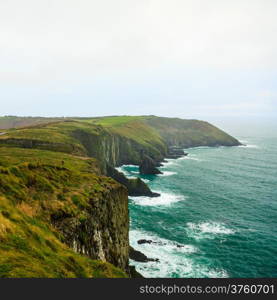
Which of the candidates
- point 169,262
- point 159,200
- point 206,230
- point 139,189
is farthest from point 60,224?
point 139,189

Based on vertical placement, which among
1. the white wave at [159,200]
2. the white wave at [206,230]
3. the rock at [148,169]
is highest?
the rock at [148,169]

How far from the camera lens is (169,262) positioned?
1635 inches

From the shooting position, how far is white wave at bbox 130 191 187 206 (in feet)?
230

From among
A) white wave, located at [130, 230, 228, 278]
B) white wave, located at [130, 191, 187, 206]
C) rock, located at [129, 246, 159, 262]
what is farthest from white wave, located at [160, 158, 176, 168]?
rock, located at [129, 246, 159, 262]

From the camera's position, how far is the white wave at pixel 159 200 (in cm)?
→ 7012

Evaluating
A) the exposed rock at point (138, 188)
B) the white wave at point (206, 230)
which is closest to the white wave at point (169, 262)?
the white wave at point (206, 230)

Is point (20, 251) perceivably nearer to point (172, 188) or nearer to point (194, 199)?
point (194, 199)

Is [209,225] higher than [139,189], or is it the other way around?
[139,189]

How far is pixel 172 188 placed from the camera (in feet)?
285

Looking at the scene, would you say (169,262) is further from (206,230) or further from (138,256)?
(206,230)

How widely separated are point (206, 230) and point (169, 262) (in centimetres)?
1522

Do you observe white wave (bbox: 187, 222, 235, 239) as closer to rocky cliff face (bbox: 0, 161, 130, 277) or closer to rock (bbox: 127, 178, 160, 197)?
rocky cliff face (bbox: 0, 161, 130, 277)

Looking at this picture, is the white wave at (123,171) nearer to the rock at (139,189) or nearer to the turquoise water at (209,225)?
the turquoise water at (209,225)

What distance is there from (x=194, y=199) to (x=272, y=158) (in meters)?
93.2
